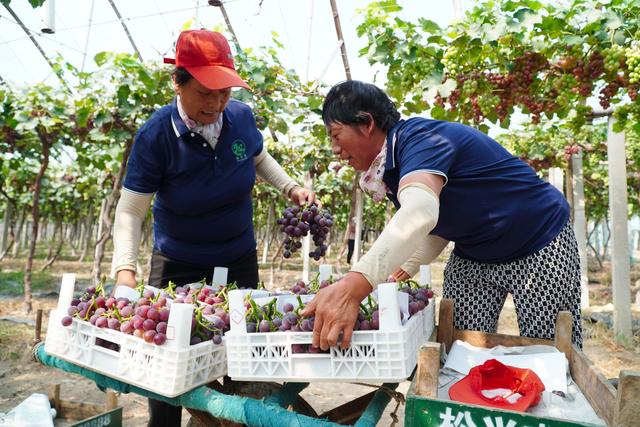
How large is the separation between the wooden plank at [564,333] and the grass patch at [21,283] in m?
9.35

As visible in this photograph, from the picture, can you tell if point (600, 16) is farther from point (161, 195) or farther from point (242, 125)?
point (161, 195)

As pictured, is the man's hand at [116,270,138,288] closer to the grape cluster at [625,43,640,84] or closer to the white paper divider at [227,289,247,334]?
the white paper divider at [227,289,247,334]

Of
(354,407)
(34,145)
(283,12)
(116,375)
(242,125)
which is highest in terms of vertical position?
(283,12)

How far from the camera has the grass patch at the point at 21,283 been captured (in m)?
9.05

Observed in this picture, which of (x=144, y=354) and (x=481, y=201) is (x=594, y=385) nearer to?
(x=481, y=201)

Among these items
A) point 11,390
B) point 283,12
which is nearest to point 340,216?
point 283,12

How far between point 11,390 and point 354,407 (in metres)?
3.33

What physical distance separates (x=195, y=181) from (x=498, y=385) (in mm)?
1531

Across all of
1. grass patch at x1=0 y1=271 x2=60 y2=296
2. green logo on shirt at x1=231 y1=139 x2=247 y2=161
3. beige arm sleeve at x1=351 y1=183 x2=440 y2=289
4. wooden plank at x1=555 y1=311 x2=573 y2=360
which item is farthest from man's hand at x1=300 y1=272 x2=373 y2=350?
grass patch at x1=0 y1=271 x2=60 y2=296

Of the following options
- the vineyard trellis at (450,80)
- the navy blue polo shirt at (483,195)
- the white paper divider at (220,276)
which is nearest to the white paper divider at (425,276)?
the navy blue polo shirt at (483,195)

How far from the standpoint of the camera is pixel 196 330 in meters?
1.41

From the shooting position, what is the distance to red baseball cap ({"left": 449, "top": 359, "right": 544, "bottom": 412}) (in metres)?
1.22

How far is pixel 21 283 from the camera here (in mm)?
9930

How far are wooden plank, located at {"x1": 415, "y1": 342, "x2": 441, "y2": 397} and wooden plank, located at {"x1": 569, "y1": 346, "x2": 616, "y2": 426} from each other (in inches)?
15.4
